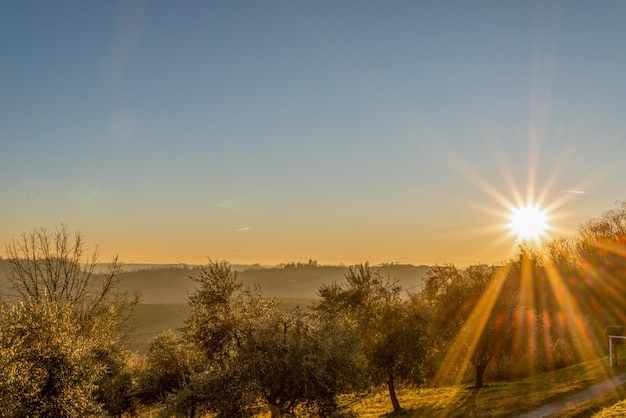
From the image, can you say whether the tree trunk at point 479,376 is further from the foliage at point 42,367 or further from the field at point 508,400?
the foliage at point 42,367

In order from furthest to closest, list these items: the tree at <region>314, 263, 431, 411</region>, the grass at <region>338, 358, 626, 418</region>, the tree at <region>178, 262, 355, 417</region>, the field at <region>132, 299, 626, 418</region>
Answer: the tree at <region>314, 263, 431, 411</region> < the grass at <region>338, 358, 626, 418</region> < the field at <region>132, 299, 626, 418</region> < the tree at <region>178, 262, 355, 417</region>

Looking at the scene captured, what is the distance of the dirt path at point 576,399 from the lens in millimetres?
28345

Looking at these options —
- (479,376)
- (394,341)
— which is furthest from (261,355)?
(479,376)

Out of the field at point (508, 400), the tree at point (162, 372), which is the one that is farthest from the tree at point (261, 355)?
the tree at point (162, 372)

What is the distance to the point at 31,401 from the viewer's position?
23.5 metres

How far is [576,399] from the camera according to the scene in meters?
30.2

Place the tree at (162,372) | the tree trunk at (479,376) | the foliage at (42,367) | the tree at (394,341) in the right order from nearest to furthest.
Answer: the foliage at (42,367), the tree at (394,341), the tree trunk at (479,376), the tree at (162,372)

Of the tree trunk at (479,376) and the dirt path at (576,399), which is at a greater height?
the dirt path at (576,399)

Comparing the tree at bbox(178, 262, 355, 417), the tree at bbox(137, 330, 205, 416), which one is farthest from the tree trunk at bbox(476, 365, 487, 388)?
the tree at bbox(137, 330, 205, 416)

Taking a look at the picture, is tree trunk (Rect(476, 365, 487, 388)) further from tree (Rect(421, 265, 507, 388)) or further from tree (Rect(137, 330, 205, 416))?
tree (Rect(137, 330, 205, 416))

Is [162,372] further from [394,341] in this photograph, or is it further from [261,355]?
[261,355]

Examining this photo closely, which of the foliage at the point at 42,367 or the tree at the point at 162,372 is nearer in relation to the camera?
the foliage at the point at 42,367

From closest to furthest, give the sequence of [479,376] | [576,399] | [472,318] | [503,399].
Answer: [576,399], [503,399], [472,318], [479,376]

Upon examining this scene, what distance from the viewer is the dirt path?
2835 centimetres
